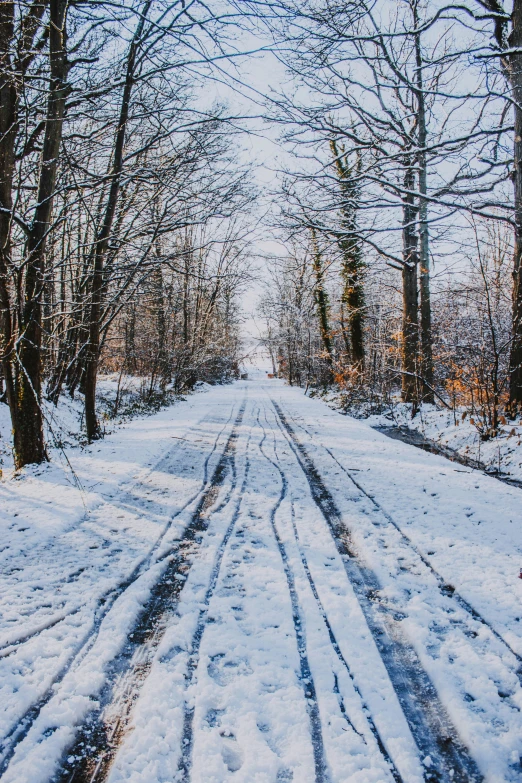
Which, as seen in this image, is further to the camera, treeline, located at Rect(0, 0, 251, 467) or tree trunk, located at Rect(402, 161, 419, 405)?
tree trunk, located at Rect(402, 161, 419, 405)

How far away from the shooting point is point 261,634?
2.58 meters

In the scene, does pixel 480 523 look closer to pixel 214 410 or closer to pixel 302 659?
pixel 302 659

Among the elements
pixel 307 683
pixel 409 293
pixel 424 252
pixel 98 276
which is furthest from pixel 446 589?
pixel 409 293

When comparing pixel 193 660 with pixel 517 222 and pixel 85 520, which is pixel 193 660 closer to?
pixel 85 520

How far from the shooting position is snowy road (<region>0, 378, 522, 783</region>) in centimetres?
183

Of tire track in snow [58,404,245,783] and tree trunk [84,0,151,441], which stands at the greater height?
tree trunk [84,0,151,441]

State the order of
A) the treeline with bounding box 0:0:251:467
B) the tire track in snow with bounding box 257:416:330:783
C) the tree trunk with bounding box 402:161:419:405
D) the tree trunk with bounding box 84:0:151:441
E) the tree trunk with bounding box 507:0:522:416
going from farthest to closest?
the tree trunk with bounding box 402:161:419:405 → the tree trunk with bounding box 84:0:151:441 → the tree trunk with bounding box 507:0:522:416 → the treeline with bounding box 0:0:251:467 → the tire track in snow with bounding box 257:416:330:783

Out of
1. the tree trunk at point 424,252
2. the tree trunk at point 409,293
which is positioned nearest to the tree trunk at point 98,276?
the tree trunk at point 424,252

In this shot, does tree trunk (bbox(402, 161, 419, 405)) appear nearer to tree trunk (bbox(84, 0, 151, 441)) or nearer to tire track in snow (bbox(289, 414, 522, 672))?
tire track in snow (bbox(289, 414, 522, 672))

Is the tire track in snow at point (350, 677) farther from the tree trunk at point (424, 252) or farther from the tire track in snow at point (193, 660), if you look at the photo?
the tree trunk at point (424, 252)

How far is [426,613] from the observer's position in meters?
2.80

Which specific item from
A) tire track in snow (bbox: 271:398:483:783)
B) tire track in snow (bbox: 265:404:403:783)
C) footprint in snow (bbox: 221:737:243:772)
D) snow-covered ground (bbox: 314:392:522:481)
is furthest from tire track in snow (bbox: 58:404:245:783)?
snow-covered ground (bbox: 314:392:522:481)

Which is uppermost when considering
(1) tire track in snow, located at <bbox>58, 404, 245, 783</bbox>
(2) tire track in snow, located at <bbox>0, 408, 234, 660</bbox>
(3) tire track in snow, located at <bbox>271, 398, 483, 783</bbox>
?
(2) tire track in snow, located at <bbox>0, 408, 234, 660</bbox>

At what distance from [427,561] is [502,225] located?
7.95 metres
